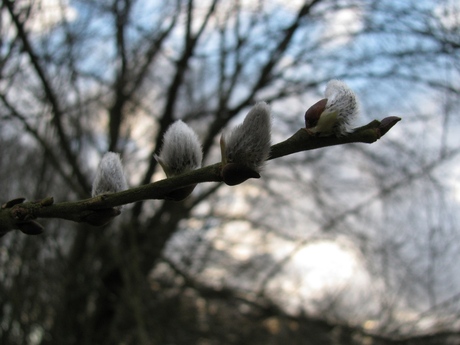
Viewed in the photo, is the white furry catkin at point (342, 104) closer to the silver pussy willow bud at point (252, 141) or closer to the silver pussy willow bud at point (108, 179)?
the silver pussy willow bud at point (252, 141)

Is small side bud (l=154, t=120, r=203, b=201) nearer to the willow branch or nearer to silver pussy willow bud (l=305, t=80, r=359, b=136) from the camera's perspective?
the willow branch

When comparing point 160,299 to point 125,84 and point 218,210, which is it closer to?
point 218,210

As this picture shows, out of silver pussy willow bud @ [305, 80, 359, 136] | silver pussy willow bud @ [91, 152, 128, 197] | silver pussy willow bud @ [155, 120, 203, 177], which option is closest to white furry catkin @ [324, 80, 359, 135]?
silver pussy willow bud @ [305, 80, 359, 136]

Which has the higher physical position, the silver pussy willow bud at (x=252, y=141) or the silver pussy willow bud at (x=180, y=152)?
the silver pussy willow bud at (x=180, y=152)

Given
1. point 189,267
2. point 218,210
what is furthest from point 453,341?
point 218,210

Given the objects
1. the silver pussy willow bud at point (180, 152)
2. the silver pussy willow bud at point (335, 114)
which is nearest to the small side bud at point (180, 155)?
the silver pussy willow bud at point (180, 152)

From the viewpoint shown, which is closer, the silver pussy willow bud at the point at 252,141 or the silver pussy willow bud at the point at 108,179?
the silver pussy willow bud at the point at 252,141
